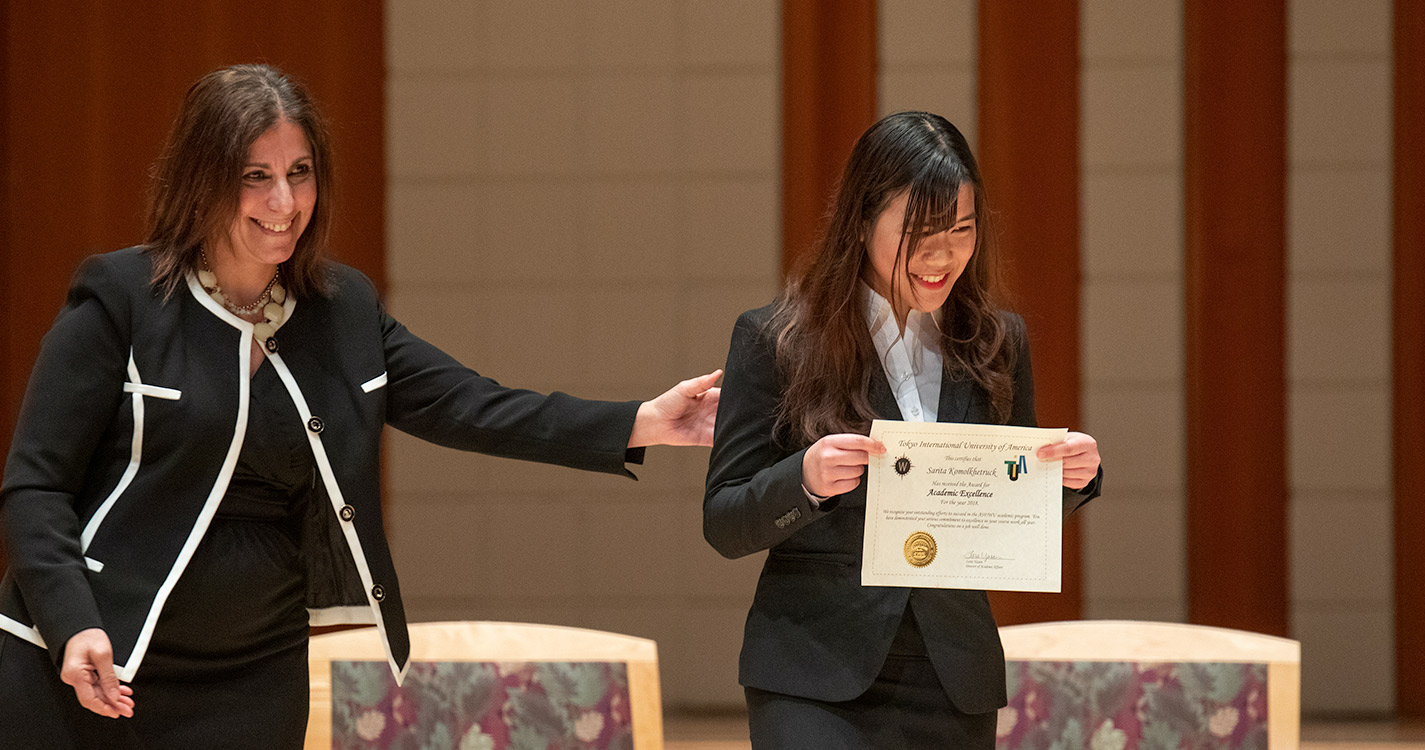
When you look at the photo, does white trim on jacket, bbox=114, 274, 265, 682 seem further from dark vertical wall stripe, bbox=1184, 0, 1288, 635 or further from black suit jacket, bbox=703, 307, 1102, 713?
dark vertical wall stripe, bbox=1184, 0, 1288, 635

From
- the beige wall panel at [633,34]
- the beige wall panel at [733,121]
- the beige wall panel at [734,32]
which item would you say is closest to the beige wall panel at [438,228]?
the beige wall panel at [633,34]

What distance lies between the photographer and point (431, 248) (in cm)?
458

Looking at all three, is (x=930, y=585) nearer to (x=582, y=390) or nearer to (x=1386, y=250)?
(x=582, y=390)

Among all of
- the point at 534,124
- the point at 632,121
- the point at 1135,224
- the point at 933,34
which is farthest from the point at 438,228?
the point at 1135,224

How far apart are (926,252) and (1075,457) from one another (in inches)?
12.6

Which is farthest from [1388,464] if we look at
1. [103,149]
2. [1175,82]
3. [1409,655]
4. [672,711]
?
[103,149]

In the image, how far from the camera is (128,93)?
459 centimetres

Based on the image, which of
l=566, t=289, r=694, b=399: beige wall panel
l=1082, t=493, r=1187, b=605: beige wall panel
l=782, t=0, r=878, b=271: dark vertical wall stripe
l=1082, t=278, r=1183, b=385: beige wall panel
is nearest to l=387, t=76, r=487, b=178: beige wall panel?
l=566, t=289, r=694, b=399: beige wall panel

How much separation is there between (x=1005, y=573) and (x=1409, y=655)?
352 cm

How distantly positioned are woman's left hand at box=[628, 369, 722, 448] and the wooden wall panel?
283 cm

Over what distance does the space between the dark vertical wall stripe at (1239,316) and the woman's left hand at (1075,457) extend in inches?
118

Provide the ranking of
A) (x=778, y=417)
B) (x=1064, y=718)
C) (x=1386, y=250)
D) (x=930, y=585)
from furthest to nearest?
(x=1386, y=250) → (x=1064, y=718) → (x=778, y=417) → (x=930, y=585)

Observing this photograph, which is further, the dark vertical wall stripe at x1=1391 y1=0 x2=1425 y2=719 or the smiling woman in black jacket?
the dark vertical wall stripe at x1=1391 y1=0 x2=1425 y2=719

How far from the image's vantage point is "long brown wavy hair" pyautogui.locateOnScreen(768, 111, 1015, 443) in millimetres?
1683
